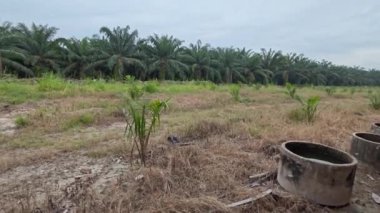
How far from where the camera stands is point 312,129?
6.46 metres

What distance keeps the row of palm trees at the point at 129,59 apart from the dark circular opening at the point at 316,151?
18404 mm

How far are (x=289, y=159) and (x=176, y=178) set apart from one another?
4.21ft

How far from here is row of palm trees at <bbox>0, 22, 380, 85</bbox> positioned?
69.8 ft

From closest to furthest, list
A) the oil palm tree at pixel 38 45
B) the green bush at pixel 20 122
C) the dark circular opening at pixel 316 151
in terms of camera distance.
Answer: the dark circular opening at pixel 316 151, the green bush at pixel 20 122, the oil palm tree at pixel 38 45

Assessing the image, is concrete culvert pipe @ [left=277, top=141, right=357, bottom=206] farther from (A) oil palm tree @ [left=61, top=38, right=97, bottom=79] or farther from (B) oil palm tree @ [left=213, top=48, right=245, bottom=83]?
(B) oil palm tree @ [left=213, top=48, right=245, bottom=83]

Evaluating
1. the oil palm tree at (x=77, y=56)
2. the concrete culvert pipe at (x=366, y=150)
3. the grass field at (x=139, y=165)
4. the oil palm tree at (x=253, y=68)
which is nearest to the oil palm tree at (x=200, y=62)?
the oil palm tree at (x=253, y=68)

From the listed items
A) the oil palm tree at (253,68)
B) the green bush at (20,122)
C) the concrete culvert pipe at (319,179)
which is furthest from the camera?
the oil palm tree at (253,68)

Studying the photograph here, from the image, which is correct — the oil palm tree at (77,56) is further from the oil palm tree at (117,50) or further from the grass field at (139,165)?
the grass field at (139,165)

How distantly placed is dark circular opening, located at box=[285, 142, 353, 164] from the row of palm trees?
18.4 metres

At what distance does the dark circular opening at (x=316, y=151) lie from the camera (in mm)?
4336

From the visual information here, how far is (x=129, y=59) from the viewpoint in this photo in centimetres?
2506

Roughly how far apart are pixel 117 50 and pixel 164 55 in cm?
385

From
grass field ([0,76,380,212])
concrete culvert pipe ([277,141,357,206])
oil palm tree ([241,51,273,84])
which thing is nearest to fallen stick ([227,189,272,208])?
grass field ([0,76,380,212])

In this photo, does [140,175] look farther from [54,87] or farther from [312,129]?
[54,87]
